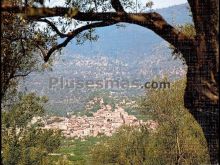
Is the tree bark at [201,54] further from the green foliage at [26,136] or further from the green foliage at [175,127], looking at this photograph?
the green foliage at [26,136]

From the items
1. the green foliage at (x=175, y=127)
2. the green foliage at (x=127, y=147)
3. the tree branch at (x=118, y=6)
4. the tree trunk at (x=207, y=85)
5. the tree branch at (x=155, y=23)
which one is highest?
the tree branch at (x=118, y=6)

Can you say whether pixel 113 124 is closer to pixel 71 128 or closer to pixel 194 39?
pixel 71 128

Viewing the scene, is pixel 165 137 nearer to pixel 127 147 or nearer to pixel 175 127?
pixel 175 127

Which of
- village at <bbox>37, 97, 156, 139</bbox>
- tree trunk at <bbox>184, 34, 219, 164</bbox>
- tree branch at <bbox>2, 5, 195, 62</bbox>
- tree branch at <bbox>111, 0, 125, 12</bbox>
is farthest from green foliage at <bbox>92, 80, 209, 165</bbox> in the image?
village at <bbox>37, 97, 156, 139</bbox>

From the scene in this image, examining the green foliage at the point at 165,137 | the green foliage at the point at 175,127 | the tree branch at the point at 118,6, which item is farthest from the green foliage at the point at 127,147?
the tree branch at the point at 118,6

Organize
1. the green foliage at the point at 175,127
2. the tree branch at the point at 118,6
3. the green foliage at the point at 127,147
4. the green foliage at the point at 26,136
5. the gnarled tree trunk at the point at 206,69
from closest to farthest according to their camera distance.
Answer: the gnarled tree trunk at the point at 206,69 → the tree branch at the point at 118,6 → the green foliage at the point at 175,127 → the green foliage at the point at 26,136 → the green foliage at the point at 127,147

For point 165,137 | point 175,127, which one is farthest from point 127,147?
point 175,127
